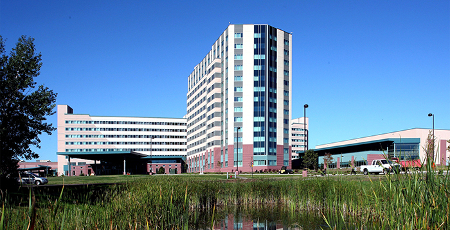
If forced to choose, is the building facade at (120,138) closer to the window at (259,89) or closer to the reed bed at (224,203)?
the window at (259,89)

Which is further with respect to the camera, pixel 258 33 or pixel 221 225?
pixel 258 33

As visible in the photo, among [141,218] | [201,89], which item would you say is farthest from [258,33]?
[141,218]

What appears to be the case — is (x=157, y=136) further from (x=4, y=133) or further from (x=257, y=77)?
(x=4, y=133)

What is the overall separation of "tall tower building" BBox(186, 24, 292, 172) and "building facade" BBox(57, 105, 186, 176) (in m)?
42.7

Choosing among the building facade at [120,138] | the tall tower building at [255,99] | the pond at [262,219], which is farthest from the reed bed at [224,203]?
the building facade at [120,138]

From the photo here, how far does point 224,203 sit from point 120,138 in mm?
123104

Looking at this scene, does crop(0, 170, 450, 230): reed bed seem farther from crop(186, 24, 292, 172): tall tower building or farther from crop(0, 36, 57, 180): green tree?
crop(186, 24, 292, 172): tall tower building

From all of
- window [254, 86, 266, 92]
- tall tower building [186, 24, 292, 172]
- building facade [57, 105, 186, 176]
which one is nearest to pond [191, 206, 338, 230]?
tall tower building [186, 24, 292, 172]

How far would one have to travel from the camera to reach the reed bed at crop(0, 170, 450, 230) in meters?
5.99

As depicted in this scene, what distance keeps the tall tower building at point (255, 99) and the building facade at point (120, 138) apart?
42663 mm

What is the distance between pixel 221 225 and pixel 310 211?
5.00 meters

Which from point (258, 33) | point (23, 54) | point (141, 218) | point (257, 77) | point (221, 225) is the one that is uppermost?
point (258, 33)

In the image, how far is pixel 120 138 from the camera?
448ft

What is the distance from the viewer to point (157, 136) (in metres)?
141
